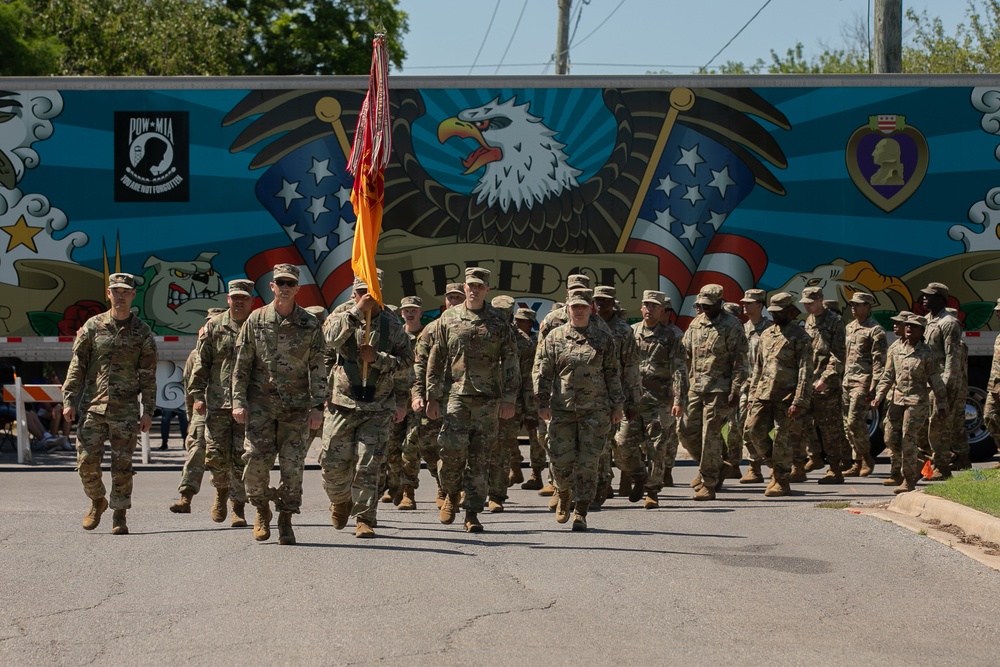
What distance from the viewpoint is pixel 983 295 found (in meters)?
17.9

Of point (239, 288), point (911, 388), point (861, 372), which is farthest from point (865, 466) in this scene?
point (239, 288)

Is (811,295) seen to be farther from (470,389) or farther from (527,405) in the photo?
(470,389)

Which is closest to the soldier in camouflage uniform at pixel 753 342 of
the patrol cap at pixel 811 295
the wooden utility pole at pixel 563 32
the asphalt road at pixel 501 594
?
the patrol cap at pixel 811 295

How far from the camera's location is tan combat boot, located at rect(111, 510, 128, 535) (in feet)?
34.6

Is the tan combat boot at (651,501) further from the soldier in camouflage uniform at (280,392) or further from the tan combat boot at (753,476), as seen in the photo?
the soldier in camouflage uniform at (280,392)

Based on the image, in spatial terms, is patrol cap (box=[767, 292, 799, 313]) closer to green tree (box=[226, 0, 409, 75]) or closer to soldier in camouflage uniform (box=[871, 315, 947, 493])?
soldier in camouflage uniform (box=[871, 315, 947, 493])

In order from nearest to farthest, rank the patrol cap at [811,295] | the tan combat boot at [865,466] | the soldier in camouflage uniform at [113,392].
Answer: the soldier in camouflage uniform at [113,392] < the patrol cap at [811,295] < the tan combat boot at [865,466]

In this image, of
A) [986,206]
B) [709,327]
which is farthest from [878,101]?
[709,327]

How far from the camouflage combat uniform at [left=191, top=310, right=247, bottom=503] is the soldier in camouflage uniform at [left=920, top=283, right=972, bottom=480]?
7.07 meters

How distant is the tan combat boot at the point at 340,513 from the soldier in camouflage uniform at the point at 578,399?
1724 millimetres

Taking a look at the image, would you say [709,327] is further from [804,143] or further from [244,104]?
[244,104]

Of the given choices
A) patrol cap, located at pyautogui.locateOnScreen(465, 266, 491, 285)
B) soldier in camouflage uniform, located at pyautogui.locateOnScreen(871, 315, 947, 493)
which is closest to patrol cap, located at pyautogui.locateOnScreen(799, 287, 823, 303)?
soldier in camouflage uniform, located at pyautogui.locateOnScreen(871, 315, 947, 493)

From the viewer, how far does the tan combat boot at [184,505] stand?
1220cm

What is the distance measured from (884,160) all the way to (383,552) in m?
11.1
